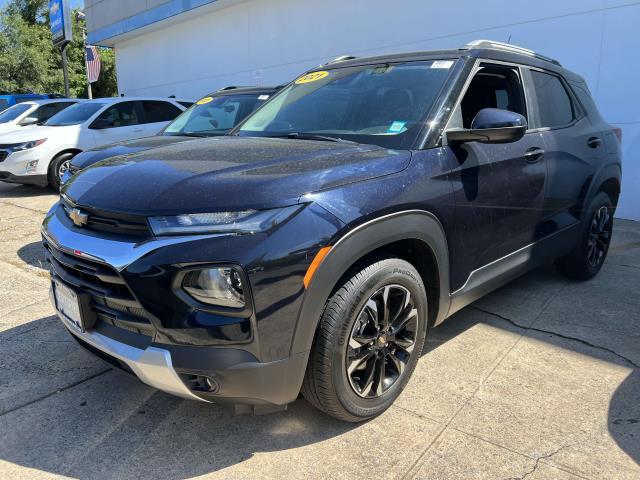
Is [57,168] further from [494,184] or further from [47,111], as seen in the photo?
[494,184]

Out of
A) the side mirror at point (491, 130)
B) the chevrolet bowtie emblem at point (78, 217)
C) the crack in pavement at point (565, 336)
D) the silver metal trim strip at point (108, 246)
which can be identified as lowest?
the crack in pavement at point (565, 336)

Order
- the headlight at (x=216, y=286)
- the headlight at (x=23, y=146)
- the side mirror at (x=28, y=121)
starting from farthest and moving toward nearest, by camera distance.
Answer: the side mirror at (x=28, y=121) → the headlight at (x=23, y=146) → the headlight at (x=216, y=286)

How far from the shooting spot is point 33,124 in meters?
9.81

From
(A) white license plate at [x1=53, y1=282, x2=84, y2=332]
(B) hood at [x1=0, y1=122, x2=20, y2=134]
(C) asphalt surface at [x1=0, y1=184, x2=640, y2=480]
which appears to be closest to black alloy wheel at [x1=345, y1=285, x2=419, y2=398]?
(C) asphalt surface at [x1=0, y1=184, x2=640, y2=480]

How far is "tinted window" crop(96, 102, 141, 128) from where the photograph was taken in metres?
9.27

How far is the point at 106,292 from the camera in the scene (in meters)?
2.20

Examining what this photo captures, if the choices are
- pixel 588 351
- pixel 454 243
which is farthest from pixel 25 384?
pixel 588 351

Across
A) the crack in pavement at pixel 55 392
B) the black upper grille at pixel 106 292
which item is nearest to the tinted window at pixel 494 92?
the black upper grille at pixel 106 292

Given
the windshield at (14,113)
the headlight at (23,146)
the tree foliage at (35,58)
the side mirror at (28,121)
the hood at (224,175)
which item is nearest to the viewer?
the hood at (224,175)

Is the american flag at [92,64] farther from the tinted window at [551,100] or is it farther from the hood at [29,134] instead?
the tinted window at [551,100]

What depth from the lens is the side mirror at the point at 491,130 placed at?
2.75 metres

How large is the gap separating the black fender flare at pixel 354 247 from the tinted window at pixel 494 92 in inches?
36.8

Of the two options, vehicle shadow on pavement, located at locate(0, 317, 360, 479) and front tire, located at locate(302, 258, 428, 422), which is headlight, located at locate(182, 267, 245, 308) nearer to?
front tire, located at locate(302, 258, 428, 422)

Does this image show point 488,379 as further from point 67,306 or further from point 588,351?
point 67,306
